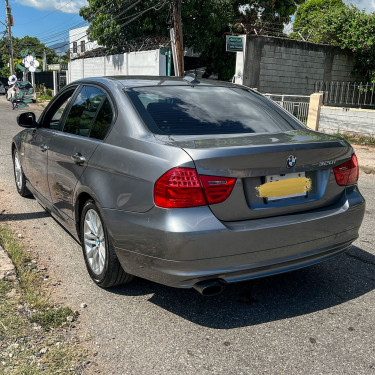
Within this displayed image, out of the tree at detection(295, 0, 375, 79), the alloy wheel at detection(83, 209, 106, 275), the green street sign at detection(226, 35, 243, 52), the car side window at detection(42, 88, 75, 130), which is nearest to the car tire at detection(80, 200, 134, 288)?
the alloy wheel at detection(83, 209, 106, 275)

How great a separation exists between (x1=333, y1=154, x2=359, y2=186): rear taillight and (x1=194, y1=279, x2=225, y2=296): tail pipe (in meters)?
1.20

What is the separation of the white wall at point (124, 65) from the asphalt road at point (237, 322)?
62.3 ft

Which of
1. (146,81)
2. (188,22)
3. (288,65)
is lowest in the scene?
(146,81)

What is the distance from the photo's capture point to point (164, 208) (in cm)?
280

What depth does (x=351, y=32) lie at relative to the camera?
1998 centimetres

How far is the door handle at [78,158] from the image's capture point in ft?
11.9

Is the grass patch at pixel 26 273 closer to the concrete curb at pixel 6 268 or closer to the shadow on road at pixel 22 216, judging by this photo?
the concrete curb at pixel 6 268

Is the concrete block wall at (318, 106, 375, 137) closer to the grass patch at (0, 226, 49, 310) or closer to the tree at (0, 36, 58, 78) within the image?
the grass patch at (0, 226, 49, 310)

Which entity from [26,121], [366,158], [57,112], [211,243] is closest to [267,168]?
[211,243]

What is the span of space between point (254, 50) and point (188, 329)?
1662 cm

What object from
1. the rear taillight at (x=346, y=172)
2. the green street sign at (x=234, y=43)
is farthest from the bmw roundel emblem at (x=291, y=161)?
the green street sign at (x=234, y=43)

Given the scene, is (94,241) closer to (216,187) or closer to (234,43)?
(216,187)

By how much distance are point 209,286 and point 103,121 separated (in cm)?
162

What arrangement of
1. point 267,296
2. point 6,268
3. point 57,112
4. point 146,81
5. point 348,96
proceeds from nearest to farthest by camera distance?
point 267,296, point 6,268, point 146,81, point 57,112, point 348,96
